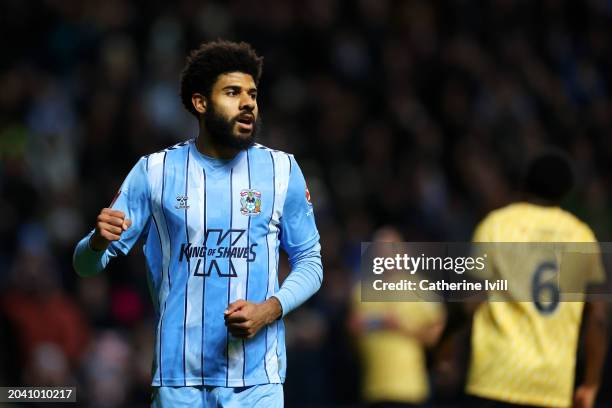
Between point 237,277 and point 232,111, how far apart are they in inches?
27.9

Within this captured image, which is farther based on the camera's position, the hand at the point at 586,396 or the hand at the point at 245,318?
the hand at the point at 586,396

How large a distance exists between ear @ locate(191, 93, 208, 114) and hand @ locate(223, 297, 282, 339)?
95 centimetres

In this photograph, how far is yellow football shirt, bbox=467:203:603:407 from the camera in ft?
20.1

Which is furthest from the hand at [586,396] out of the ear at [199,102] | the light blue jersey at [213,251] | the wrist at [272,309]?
the ear at [199,102]

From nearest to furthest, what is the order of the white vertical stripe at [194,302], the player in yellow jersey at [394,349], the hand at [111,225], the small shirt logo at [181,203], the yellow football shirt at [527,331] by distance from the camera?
the hand at [111,225]
the white vertical stripe at [194,302]
the small shirt logo at [181,203]
the yellow football shirt at [527,331]
the player in yellow jersey at [394,349]

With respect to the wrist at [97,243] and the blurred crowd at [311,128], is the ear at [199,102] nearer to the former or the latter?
the wrist at [97,243]

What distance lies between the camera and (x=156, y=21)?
1249 centimetres

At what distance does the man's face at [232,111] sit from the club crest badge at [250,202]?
0.21m

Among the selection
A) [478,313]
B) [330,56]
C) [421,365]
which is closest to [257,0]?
[330,56]

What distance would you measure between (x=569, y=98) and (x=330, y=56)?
300 cm

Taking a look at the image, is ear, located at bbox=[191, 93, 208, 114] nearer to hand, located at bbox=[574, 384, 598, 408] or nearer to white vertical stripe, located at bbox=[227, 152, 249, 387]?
white vertical stripe, located at bbox=[227, 152, 249, 387]

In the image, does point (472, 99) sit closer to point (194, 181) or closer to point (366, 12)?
point (366, 12)

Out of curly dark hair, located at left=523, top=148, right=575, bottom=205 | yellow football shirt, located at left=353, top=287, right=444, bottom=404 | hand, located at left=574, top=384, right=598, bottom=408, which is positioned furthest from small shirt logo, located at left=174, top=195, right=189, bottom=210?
yellow football shirt, located at left=353, top=287, right=444, bottom=404

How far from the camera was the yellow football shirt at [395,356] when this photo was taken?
9.09 m
